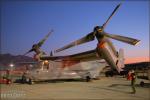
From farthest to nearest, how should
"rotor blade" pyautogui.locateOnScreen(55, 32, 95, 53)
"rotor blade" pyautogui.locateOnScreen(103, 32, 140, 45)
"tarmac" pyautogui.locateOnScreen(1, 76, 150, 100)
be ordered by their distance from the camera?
"rotor blade" pyautogui.locateOnScreen(55, 32, 95, 53) → "rotor blade" pyautogui.locateOnScreen(103, 32, 140, 45) → "tarmac" pyautogui.locateOnScreen(1, 76, 150, 100)

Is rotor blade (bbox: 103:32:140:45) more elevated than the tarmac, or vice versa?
rotor blade (bbox: 103:32:140:45)

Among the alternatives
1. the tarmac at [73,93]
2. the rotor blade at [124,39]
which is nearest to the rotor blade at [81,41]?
the rotor blade at [124,39]

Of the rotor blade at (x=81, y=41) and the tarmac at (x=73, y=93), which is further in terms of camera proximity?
the rotor blade at (x=81, y=41)

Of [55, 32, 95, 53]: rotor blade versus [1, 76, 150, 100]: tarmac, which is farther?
[55, 32, 95, 53]: rotor blade

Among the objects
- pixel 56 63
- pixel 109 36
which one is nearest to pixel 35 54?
pixel 56 63

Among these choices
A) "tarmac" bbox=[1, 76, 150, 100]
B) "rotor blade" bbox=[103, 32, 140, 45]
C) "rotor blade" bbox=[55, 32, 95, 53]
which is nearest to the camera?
"tarmac" bbox=[1, 76, 150, 100]

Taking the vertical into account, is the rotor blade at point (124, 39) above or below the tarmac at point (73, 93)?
above

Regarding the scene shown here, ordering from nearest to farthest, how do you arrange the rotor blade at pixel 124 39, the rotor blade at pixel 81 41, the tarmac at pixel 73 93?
the tarmac at pixel 73 93 → the rotor blade at pixel 124 39 → the rotor blade at pixel 81 41

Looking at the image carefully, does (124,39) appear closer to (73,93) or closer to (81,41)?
(81,41)

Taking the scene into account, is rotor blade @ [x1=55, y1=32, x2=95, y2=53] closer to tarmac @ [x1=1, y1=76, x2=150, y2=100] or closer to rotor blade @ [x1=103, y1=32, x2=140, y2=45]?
rotor blade @ [x1=103, y1=32, x2=140, y2=45]

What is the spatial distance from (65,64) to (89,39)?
907 cm

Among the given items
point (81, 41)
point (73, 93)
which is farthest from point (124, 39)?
point (73, 93)

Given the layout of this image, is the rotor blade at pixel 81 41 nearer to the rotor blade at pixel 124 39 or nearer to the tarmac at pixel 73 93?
the rotor blade at pixel 124 39

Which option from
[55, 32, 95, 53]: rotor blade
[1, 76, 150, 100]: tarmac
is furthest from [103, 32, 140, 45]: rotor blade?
[1, 76, 150, 100]: tarmac
